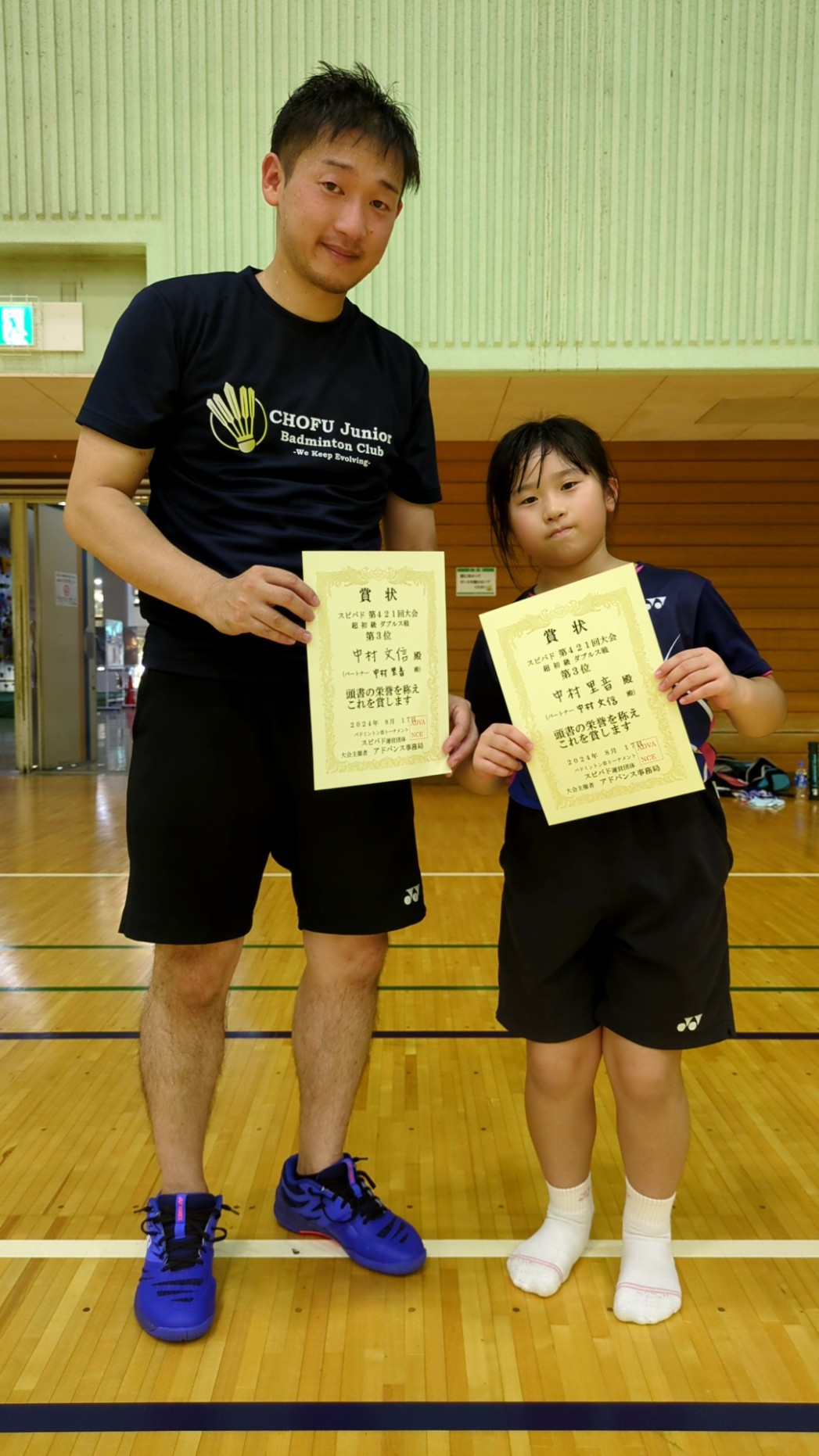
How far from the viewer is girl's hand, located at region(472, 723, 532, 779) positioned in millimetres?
1276

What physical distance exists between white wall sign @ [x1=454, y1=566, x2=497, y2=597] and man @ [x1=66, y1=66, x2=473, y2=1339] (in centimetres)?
648

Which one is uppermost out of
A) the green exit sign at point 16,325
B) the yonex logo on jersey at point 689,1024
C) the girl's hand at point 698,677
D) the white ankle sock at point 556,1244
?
the green exit sign at point 16,325

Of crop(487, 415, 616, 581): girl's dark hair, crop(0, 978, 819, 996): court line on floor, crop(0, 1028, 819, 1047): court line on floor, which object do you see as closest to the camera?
crop(487, 415, 616, 581): girl's dark hair

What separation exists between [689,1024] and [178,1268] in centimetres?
71

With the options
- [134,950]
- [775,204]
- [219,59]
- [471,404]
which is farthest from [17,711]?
[775,204]

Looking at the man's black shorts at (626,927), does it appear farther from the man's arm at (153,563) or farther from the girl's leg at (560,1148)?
the man's arm at (153,563)

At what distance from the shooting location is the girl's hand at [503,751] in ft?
4.19

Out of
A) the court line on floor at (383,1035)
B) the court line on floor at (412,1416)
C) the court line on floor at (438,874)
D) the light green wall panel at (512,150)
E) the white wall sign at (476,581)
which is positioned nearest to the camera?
the court line on floor at (412,1416)

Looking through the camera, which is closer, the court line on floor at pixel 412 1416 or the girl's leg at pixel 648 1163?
the court line on floor at pixel 412 1416

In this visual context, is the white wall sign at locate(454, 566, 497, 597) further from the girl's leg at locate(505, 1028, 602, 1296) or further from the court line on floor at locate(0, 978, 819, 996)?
the girl's leg at locate(505, 1028, 602, 1296)

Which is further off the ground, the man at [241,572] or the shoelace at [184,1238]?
the man at [241,572]

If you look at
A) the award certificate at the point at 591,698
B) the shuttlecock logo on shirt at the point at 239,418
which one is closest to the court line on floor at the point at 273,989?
the award certificate at the point at 591,698

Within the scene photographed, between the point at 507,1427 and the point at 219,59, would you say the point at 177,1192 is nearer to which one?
the point at 507,1427

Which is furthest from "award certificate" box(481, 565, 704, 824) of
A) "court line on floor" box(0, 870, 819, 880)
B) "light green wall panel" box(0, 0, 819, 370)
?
"light green wall panel" box(0, 0, 819, 370)
